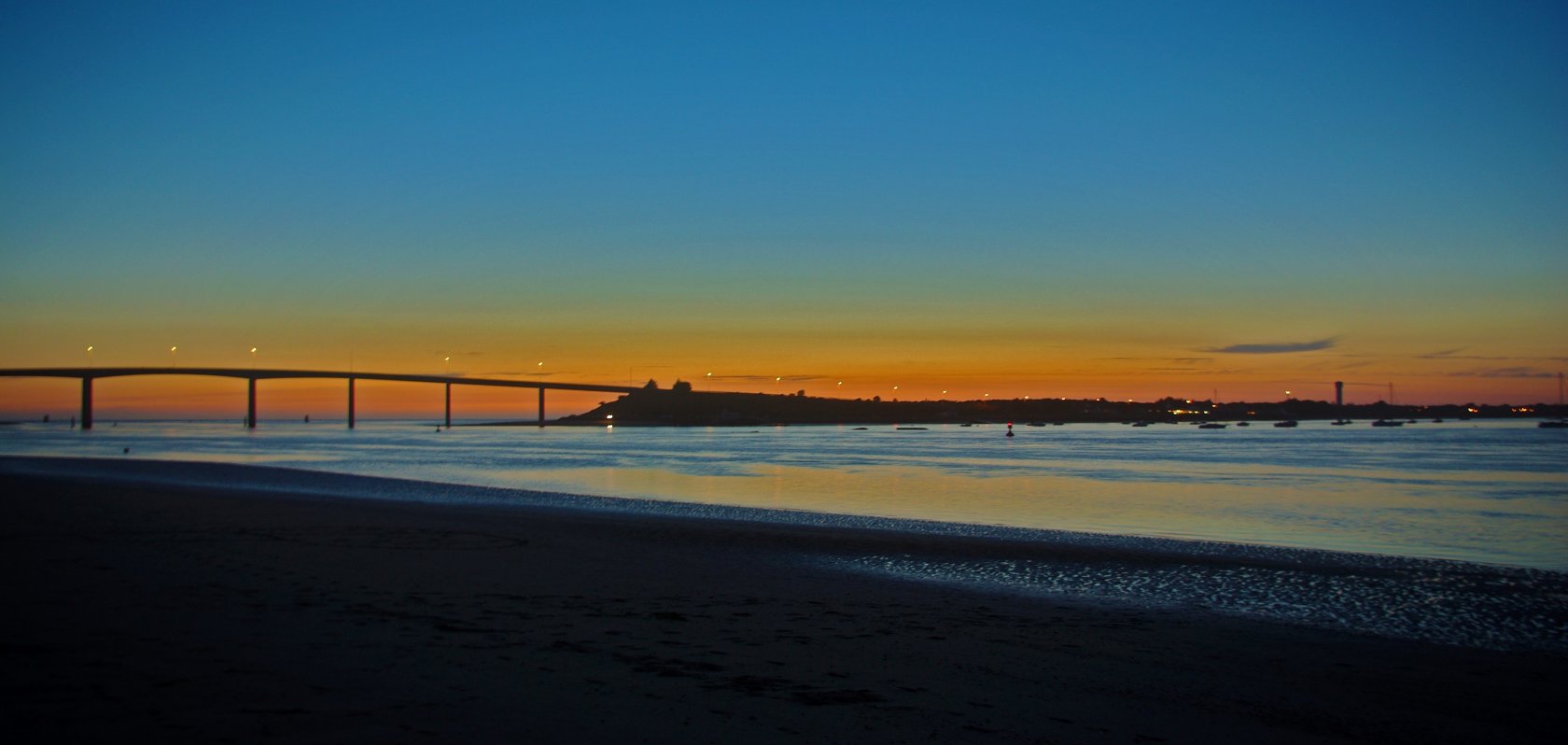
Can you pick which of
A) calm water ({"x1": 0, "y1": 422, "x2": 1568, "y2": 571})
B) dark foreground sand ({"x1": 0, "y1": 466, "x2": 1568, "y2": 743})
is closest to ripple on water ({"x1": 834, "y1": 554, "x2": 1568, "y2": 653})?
dark foreground sand ({"x1": 0, "y1": 466, "x2": 1568, "y2": 743})

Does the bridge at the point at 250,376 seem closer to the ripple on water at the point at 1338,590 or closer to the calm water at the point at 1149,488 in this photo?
the calm water at the point at 1149,488

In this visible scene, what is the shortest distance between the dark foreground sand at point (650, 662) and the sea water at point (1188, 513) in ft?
4.88

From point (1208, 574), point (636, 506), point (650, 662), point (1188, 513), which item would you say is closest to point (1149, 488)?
point (1188, 513)

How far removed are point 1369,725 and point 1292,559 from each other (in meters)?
8.71

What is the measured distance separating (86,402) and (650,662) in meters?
131

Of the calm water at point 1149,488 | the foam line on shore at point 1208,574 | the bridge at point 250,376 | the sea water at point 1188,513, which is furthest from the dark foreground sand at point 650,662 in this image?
the bridge at point 250,376

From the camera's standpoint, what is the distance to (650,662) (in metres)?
6.22

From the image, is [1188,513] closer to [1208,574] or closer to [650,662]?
[1208,574]

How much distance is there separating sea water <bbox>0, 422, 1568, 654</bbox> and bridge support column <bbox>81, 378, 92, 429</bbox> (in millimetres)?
83936

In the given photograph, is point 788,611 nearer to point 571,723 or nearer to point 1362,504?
point 571,723

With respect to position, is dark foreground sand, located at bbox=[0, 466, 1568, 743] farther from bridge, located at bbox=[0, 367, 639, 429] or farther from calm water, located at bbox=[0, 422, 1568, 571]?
bridge, located at bbox=[0, 367, 639, 429]

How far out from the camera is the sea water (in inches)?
400

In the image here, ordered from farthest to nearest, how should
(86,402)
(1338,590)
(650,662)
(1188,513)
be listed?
1. (86,402)
2. (1188,513)
3. (1338,590)
4. (650,662)

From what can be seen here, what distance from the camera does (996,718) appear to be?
5289mm
